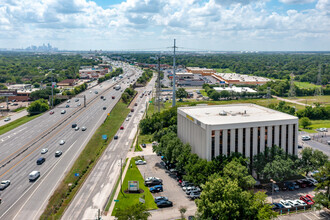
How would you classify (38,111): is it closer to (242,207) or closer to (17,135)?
(17,135)

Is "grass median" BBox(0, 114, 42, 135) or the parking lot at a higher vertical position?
"grass median" BBox(0, 114, 42, 135)

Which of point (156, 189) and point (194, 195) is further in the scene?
point (156, 189)

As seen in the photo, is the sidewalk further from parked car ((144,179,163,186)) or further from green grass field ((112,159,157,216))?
parked car ((144,179,163,186))

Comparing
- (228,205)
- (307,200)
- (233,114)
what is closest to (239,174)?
(228,205)

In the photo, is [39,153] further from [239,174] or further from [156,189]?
[239,174]

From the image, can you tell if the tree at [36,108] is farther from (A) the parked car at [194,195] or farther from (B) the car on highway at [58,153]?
(A) the parked car at [194,195]

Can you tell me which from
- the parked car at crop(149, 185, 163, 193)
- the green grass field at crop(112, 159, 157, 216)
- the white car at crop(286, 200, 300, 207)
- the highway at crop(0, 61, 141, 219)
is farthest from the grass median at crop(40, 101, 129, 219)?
the white car at crop(286, 200, 300, 207)
